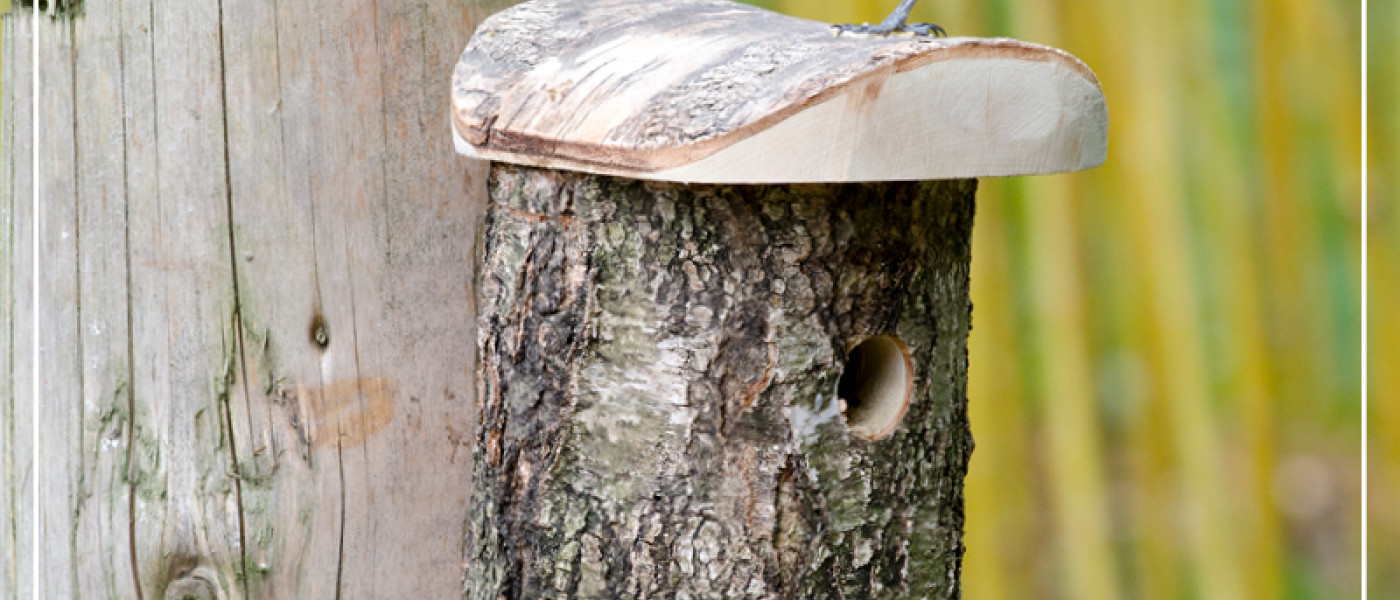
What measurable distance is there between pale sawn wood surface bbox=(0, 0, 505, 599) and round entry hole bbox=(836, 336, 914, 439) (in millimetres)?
459

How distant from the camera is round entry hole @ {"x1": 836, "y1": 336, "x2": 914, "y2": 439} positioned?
3.52 ft

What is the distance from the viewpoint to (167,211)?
123 centimetres

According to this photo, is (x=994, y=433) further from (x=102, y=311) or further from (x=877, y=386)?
(x=102, y=311)

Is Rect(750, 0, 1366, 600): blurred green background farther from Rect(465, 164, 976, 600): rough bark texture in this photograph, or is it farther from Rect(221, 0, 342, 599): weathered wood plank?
Rect(221, 0, 342, 599): weathered wood plank

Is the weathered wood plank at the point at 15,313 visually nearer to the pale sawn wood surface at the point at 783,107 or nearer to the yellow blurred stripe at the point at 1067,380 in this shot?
the pale sawn wood surface at the point at 783,107

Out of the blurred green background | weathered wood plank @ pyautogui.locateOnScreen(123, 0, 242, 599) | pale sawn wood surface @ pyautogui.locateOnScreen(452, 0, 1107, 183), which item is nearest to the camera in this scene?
pale sawn wood surface @ pyautogui.locateOnScreen(452, 0, 1107, 183)

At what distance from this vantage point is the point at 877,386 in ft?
3.67

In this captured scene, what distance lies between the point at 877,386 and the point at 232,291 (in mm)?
657

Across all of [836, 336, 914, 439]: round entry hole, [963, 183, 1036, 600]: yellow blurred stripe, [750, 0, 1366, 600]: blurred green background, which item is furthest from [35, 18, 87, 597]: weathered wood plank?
[963, 183, 1036, 600]: yellow blurred stripe

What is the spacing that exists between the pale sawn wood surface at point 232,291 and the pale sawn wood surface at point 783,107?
239mm

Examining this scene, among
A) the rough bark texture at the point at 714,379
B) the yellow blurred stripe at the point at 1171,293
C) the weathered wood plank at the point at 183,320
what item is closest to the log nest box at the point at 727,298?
the rough bark texture at the point at 714,379

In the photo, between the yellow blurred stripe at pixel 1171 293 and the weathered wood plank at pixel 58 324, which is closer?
the weathered wood plank at pixel 58 324

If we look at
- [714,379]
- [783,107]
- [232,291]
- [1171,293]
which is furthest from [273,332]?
[1171,293]

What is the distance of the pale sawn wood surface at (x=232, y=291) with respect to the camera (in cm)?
122
